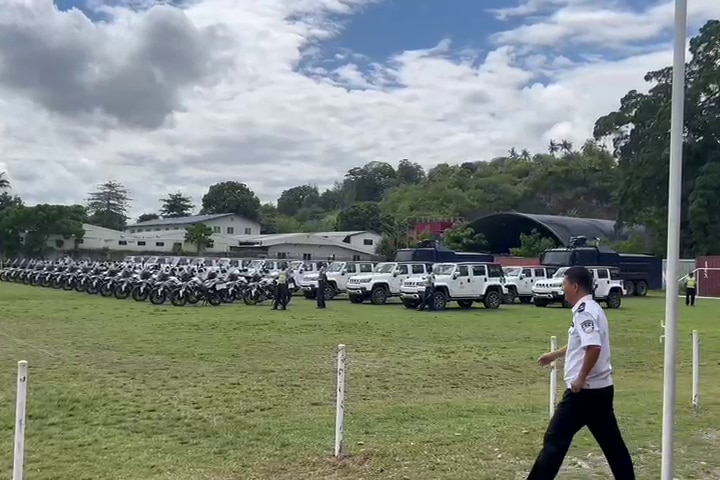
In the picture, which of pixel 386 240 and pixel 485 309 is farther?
pixel 386 240

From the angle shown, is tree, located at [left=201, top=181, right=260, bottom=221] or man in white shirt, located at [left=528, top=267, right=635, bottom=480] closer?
man in white shirt, located at [left=528, top=267, right=635, bottom=480]

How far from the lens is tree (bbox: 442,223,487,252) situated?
65.9m

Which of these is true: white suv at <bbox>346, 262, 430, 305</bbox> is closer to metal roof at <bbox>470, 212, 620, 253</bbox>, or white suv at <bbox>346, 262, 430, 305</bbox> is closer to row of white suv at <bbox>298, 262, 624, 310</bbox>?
row of white suv at <bbox>298, 262, 624, 310</bbox>

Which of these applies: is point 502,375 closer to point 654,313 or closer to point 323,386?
point 323,386

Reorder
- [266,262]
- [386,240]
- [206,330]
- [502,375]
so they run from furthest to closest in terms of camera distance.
→ [386,240]
[266,262]
[206,330]
[502,375]

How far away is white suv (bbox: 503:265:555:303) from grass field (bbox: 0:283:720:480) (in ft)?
48.2

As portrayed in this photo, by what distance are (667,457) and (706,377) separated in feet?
28.8

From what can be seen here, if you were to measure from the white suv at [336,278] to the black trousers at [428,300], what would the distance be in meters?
5.53

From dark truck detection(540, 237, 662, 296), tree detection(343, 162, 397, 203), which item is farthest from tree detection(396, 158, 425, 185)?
dark truck detection(540, 237, 662, 296)

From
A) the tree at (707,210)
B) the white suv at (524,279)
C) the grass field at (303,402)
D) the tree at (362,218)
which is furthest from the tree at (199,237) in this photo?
the grass field at (303,402)

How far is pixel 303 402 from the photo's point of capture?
9.91 metres

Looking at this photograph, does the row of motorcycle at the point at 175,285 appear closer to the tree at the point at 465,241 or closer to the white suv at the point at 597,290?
the white suv at the point at 597,290

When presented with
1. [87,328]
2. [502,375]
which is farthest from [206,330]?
[502,375]

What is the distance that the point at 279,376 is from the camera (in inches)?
469
